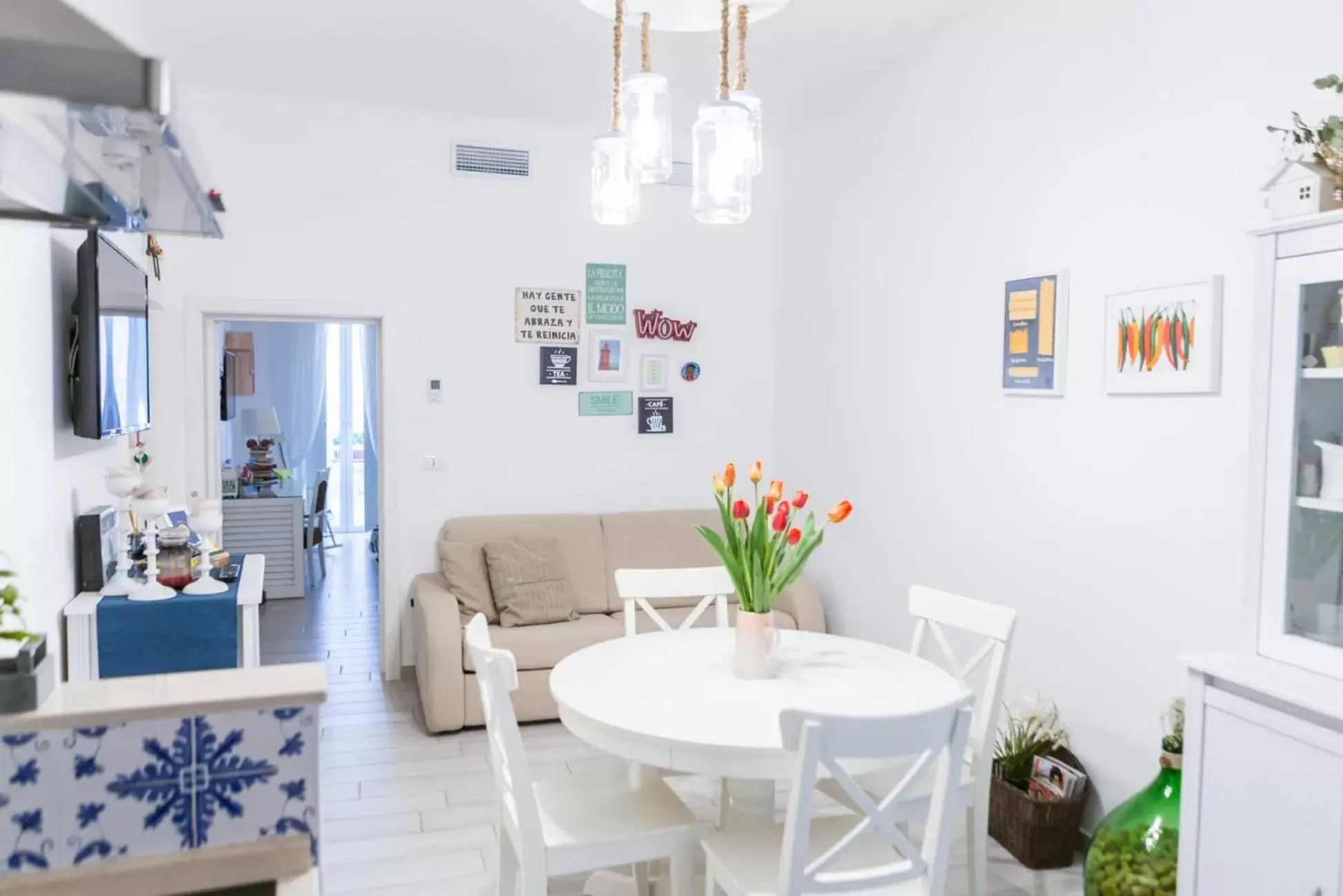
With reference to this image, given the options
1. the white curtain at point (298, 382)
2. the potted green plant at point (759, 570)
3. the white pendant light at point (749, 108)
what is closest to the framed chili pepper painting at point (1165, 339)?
the potted green plant at point (759, 570)

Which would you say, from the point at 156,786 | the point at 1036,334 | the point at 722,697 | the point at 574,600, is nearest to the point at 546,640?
the point at 574,600

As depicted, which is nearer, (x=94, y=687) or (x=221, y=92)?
(x=94, y=687)

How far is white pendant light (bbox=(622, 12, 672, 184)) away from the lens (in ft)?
8.29

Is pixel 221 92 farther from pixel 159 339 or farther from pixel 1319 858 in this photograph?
pixel 1319 858

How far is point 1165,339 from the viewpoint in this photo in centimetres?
286

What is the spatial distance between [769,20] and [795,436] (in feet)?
7.66

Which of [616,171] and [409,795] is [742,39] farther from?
[409,795]

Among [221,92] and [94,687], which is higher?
[221,92]

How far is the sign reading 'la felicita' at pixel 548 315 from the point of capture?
5.18 metres

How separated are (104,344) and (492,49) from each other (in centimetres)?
198

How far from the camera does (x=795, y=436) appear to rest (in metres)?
5.39

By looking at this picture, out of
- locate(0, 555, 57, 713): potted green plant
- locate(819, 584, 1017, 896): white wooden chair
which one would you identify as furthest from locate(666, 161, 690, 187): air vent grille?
locate(0, 555, 57, 713): potted green plant

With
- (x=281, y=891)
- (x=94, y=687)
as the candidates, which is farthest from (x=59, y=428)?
(x=281, y=891)

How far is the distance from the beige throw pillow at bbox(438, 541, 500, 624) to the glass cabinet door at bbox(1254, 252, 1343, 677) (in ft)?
11.0
